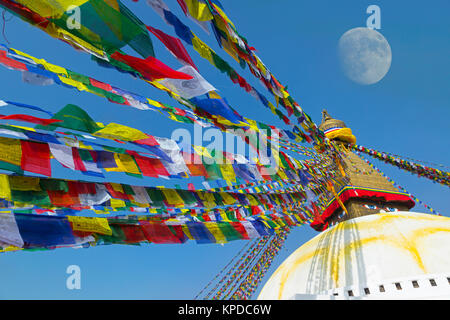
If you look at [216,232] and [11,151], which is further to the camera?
[216,232]

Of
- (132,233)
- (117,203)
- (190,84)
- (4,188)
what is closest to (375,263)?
(132,233)

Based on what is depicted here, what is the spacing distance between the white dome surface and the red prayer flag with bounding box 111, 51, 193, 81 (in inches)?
200

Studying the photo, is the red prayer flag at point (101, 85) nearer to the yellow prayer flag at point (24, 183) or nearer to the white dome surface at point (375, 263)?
the yellow prayer flag at point (24, 183)

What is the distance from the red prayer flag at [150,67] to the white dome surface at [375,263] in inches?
200

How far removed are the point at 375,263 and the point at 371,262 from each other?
80mm

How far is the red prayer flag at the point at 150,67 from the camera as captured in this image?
2.02 metres

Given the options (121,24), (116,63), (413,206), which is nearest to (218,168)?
(116,63)

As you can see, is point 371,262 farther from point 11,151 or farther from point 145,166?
point 11,151

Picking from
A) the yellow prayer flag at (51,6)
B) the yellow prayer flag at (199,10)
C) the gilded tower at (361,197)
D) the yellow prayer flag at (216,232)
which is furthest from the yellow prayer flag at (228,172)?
the gilded tower at (361,197)

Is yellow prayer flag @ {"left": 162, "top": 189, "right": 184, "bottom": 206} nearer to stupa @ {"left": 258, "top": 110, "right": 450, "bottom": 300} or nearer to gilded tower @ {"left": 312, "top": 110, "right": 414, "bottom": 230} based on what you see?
stupa @ {"left": 258, "top": 110, "right": 450, "bottom": 300}

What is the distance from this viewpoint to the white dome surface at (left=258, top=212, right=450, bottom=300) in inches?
195

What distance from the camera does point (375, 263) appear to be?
17.9 ft

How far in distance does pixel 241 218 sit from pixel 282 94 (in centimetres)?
224
